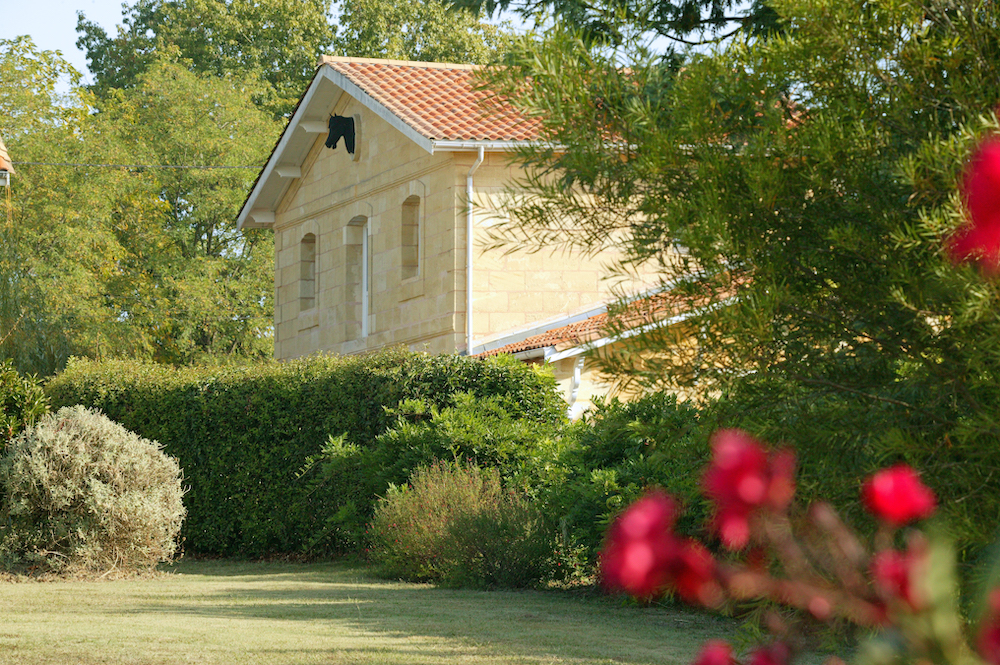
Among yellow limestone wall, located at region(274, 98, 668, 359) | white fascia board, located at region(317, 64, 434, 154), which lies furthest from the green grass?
white fascia board, located at region(317, 64, 434, 154)

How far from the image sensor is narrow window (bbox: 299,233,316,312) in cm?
2591

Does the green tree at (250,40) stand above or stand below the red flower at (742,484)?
above

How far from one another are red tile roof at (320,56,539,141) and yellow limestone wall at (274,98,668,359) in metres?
0.56

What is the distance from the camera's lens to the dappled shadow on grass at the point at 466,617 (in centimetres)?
789

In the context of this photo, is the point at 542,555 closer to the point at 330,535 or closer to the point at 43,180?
the point at 330,535

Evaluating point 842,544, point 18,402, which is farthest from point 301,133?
point 842,544

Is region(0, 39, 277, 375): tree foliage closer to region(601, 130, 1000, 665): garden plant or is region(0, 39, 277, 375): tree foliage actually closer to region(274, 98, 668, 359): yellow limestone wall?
region(274, 98, 668, 359): yellow limestone wall

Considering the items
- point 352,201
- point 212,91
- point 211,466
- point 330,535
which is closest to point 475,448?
point 330,535

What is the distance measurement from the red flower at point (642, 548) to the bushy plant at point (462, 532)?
10310mm

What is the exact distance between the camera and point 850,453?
3.89 metres

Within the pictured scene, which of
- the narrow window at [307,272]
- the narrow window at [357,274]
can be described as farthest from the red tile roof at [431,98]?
the narrow window at [307,272]

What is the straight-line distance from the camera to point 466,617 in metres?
9.28

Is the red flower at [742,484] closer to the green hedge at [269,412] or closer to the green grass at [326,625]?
the green grass at [326,625]

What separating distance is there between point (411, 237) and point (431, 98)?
113 inches
